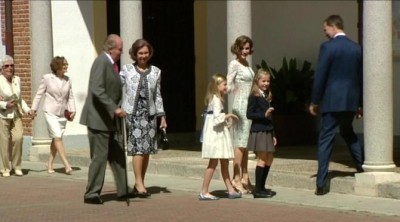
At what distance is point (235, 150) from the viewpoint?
39.4 feet

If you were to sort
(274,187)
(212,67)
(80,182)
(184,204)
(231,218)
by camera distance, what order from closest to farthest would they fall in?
(231,218) < (184,204) < (274,187) < (80,182) < (212,67)

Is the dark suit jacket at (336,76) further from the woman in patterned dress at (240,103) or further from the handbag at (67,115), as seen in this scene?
the handbag at (67,115)

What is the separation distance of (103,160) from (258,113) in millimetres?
1811

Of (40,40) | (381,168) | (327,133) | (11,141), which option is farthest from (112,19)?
(381,168)

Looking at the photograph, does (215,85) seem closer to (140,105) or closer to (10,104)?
(140,105)

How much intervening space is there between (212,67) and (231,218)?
8988 millimetres

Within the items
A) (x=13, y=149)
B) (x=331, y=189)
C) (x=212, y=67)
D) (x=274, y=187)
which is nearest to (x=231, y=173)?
(x=274, y=187)

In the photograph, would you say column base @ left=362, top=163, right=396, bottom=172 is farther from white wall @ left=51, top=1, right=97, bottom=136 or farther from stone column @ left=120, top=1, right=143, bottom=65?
→ white wall @ left=51, top=1, right=97, bottom=136

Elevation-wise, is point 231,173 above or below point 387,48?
below

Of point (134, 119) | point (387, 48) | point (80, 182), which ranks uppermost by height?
point (387, 48)

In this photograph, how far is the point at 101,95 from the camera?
1120 centimetres

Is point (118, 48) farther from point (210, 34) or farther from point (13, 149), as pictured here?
point (210, 34)

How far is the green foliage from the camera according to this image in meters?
17.2

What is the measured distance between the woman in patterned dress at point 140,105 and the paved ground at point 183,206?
0.57 meters
